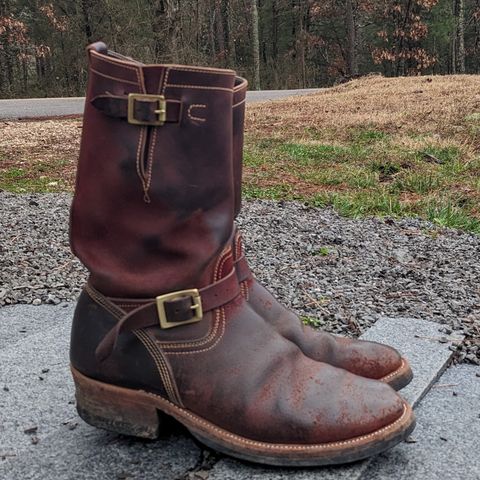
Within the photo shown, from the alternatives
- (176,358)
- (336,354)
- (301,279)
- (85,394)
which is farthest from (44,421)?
(301,279)

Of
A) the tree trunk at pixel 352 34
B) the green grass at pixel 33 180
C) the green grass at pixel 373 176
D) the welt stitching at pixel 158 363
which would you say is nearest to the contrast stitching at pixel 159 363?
the welt stitching at pixel 158 363

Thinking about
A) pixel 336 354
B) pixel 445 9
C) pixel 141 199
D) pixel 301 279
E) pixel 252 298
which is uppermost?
pixel 445 9

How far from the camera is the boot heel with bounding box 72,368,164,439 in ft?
4.02

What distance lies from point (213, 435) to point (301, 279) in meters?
1.39

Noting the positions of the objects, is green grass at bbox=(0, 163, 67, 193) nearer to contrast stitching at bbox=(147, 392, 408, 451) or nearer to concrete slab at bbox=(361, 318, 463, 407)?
concrete slab at bbox=(361, 318, 463, 407)

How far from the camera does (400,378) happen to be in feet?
4.68

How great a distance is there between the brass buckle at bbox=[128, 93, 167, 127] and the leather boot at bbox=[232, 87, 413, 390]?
0.24 metres

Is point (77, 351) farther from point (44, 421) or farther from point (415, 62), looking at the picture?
point (415, 62)

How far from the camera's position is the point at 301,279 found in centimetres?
254

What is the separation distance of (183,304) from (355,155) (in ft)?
16.3

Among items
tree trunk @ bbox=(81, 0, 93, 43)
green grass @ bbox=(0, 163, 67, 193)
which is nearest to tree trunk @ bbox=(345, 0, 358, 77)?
tree trunk @ bbox=(81, 0, 93, 43)

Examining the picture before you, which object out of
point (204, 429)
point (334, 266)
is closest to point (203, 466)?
point (204, 429)

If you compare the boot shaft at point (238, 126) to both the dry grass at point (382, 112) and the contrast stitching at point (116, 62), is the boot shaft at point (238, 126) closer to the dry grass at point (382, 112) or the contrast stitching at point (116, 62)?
the contrast stitching at point (116, 62)

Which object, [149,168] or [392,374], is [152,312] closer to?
[149,168]
